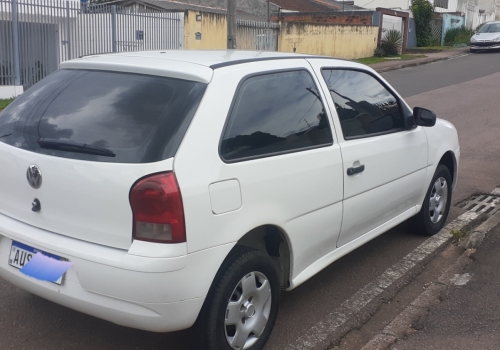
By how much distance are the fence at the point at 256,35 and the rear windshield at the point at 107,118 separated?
19.0m

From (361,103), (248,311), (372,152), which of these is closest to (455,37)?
(361,103)

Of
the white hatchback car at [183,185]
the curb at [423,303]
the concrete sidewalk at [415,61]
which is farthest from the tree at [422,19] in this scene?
the white hatchback car at [183,185]

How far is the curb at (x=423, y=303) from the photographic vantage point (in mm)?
3789

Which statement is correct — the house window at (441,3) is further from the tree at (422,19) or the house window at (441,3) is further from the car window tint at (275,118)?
the car window tint at (275,118)

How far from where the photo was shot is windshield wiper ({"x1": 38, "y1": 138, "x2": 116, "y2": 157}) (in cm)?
311

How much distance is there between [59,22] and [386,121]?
41.1ft

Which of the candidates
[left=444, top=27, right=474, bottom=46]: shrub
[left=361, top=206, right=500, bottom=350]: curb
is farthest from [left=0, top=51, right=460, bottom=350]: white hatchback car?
[left=444, top=27, right=474, bottom=46]: shrub

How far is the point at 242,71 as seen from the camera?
3.52 m

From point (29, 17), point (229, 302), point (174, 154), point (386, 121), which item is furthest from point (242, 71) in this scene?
point (29, 17)

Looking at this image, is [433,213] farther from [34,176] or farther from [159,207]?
[34,176]

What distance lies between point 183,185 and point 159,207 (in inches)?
6.3

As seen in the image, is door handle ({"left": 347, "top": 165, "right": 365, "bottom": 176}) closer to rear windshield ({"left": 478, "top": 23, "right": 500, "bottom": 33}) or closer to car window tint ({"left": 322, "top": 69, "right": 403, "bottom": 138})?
car window tint ({"left": 322, "top": 69, "right": 403, "bottom": 138})

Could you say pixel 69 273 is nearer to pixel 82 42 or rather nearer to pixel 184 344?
pixel 184 344

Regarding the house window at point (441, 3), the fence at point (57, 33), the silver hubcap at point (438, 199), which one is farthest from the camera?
the house window at point (441, 3)
